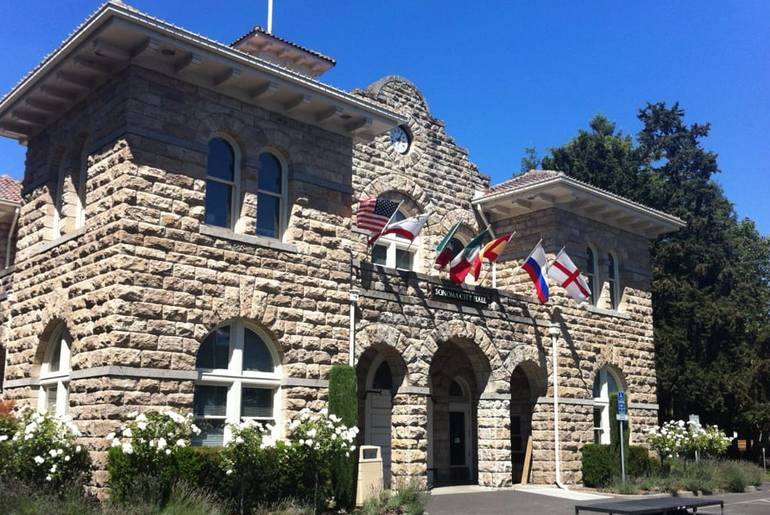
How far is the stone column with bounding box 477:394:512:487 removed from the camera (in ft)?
64.6

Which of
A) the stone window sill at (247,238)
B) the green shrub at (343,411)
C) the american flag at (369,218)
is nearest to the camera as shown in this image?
the stone window sill at (247,238)

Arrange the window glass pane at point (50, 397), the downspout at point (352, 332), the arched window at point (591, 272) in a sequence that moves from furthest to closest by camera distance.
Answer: the arched window at point (591, 272) < the downspout at point (352, 332) < the window glass pane at point (50, 397)

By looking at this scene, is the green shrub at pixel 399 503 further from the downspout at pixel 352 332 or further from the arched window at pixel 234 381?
the downspout at pixel 352 332

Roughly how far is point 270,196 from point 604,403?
12.1m

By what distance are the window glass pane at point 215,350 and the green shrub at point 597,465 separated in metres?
11.0

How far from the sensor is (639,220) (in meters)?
24.5

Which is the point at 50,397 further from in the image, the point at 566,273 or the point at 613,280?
the point at 613,280

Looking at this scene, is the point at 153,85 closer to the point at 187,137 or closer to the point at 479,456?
the point at 187,137

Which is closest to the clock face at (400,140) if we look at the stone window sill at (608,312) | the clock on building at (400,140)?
the clock on building at (400,140)

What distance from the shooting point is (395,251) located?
2147cm

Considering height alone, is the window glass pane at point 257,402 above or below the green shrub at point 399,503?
above

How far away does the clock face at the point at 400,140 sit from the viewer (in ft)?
71.7

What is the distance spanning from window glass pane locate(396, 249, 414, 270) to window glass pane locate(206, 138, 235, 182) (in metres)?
7.01

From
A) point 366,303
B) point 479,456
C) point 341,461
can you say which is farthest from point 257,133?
point 479,456
